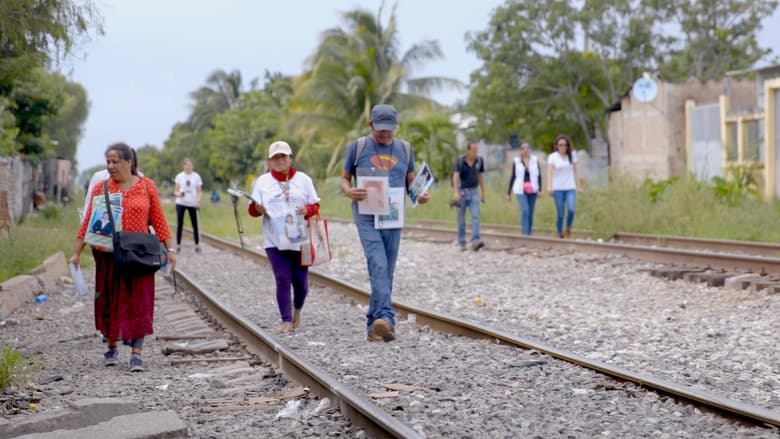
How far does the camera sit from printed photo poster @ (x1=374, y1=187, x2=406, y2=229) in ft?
26.5

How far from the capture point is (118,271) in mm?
7355

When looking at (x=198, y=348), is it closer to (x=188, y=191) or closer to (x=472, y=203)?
(x=472, y=203)

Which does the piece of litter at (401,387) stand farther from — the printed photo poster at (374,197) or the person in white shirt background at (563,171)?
the person in white shirt background at (563,171)

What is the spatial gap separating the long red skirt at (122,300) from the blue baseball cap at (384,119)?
7.21 ft

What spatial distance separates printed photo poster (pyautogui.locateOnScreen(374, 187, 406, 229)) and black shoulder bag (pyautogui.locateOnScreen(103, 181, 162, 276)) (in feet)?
6.06

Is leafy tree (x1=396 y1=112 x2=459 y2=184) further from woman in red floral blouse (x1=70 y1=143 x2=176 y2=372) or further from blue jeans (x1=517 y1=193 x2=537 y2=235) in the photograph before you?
woman in red floral blouse (x1=70 y1=143 x2=176 y2=372)

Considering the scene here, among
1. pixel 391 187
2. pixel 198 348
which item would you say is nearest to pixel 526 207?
pixel 391 187

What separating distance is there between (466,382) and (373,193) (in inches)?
95.4

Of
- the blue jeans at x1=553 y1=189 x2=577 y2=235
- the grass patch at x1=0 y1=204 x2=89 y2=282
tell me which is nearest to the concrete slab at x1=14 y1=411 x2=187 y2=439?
the grass patch at x1=0 y1=204 x2=89 y2=282

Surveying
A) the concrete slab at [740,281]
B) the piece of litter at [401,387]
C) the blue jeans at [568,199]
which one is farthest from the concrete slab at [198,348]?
the blue jeans at [568,199]

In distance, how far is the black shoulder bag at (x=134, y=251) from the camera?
23.5 feet

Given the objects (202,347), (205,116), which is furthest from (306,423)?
(205,116)

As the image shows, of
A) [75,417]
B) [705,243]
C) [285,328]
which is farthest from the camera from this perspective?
[705,243]

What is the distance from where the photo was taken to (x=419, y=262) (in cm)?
1555
